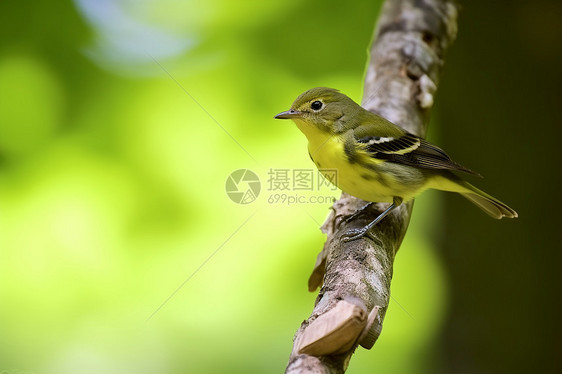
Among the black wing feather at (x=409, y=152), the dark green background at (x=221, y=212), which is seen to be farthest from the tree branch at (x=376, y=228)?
the dark green background at (x=221, y=212)

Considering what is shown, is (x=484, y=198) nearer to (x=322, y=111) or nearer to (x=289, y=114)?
(x=322, y=111)

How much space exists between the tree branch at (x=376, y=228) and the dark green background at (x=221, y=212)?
1041 millimetres

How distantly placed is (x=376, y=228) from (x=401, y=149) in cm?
68

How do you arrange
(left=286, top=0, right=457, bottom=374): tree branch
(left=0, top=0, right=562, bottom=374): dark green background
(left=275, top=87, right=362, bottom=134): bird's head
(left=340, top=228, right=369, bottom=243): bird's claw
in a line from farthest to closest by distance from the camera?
(left=0, top=0, right=562, bottom=374): dark green background → (left=275, top=87, right=362, bottom=134): bird's head → (left=340, top=228, right=369, bottom=243): bird's claw → (left=286, top=0, right=457, bottom=374): tree branch

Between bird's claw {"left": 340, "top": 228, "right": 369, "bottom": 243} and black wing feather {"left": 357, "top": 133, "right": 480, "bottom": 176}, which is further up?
black wing feather {"left": 357, "top": 133, "right": 480, "bottom": 176}

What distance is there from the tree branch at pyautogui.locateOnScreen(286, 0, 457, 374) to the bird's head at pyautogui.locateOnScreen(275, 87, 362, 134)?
0.44 metres

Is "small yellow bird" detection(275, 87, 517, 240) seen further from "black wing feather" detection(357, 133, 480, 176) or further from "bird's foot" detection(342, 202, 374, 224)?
"bird's foot" detection(342, 202, 374, 224)

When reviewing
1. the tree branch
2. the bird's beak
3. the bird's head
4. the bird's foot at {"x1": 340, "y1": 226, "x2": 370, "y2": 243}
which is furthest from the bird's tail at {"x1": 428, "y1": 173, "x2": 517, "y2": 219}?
the bird's beak

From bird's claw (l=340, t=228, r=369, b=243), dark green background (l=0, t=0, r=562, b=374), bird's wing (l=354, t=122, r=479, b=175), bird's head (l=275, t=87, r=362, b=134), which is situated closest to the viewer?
bird's claw (l=340, t=228, r=369, b=243)

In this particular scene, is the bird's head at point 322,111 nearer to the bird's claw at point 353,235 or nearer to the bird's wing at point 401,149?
the bird's wing at point 401,149

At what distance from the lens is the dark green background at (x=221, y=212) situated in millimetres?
4422

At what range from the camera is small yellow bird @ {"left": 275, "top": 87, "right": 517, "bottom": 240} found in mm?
3156

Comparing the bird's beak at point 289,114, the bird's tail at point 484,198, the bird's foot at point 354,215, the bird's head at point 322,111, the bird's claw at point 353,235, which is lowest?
the bird's claw at point 353,235

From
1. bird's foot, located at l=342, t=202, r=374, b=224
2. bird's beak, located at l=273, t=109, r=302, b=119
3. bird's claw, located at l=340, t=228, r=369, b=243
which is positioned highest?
bird's beak, located at l=273, t=109, r=302, b=119
